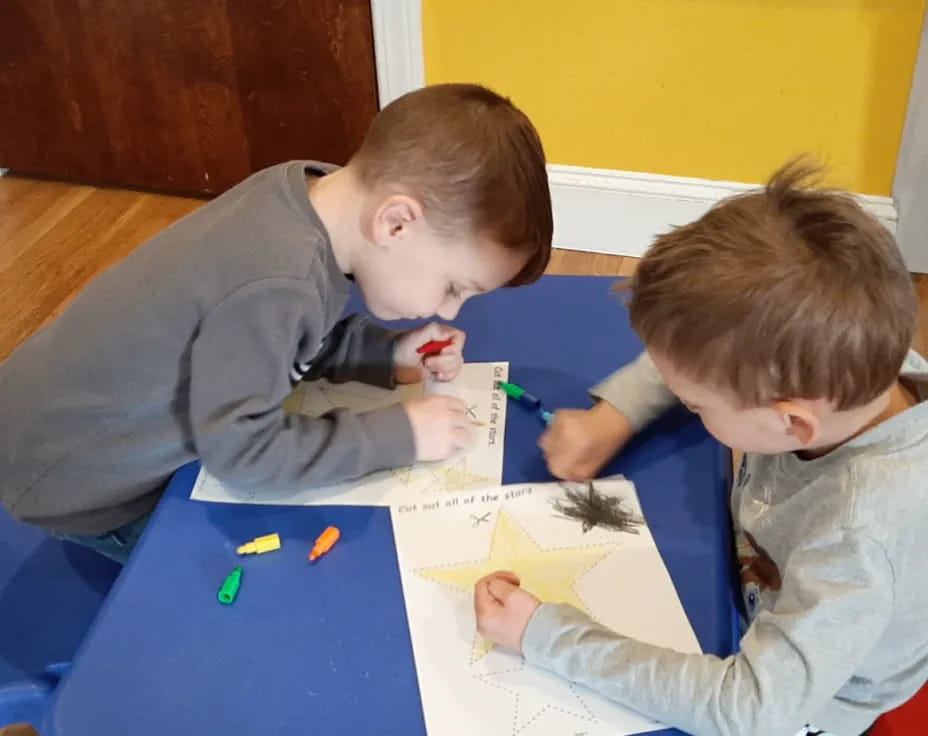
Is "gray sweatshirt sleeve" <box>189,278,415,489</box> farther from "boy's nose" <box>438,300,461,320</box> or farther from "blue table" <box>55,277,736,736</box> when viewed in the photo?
"boy's nose" <box>438,300,461,320</box>

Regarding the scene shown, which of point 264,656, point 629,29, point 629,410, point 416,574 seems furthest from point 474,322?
point 629,29

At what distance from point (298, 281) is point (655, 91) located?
1.36 metres

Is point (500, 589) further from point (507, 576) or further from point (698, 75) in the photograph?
point (698, 75)

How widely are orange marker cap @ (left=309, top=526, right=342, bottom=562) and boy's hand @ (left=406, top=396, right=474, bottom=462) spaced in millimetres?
112

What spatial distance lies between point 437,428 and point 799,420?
33 cm

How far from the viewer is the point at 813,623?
1.98 ft

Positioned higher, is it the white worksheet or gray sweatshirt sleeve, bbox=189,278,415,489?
gray sweatshirt sleeve, bbox=189,278,415,489

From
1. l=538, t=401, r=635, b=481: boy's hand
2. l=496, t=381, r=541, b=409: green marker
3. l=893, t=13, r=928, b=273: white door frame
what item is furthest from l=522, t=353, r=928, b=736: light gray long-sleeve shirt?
l=893, t=13, r=928, b=273: white door frame

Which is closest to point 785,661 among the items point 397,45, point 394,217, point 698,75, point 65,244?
point 394,217

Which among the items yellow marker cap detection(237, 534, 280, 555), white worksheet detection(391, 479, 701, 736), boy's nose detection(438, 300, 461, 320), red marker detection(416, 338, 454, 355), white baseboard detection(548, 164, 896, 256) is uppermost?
boy's nose detection(438, 300, 461, 320)

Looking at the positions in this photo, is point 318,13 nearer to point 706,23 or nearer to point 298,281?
point 706,23

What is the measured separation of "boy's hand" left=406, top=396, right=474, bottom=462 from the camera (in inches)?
33.6

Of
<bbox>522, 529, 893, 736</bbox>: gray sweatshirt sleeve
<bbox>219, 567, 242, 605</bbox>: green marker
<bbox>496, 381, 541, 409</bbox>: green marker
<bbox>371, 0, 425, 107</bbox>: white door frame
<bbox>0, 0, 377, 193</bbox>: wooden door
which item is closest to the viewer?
<bbox>522, 529, 893, 736</bbox>: gray sweatshirt sleeve

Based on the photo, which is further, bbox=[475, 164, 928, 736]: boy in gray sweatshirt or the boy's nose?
the boy's nose
